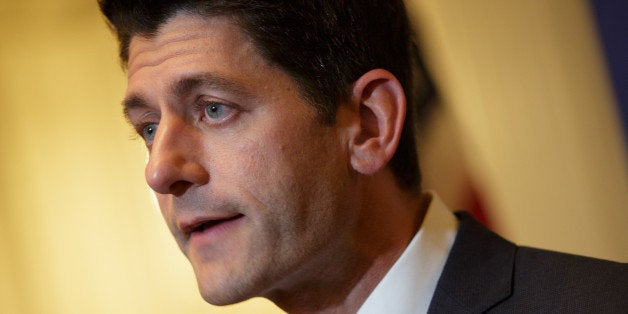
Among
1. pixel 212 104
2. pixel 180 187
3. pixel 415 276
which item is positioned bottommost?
pixel 415 276

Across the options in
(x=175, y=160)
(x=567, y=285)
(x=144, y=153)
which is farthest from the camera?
(x=144, y=153)

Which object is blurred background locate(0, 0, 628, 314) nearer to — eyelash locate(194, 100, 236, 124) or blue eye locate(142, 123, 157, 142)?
blue eye locate(142, 123, 157, 142)

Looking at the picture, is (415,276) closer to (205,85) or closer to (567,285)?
(567,285)

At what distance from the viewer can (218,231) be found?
1.52 m

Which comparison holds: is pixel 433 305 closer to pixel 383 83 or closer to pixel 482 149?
pixel 383 83

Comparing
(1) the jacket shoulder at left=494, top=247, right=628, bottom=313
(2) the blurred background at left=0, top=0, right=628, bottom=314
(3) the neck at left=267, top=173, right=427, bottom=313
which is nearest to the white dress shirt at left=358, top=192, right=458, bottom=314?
(3) the neck at left=267, top=173, right=427, bottom=313

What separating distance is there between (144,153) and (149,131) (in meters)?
1.48

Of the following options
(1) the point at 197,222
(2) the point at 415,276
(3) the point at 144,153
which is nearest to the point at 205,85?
(1) the point at 197,222

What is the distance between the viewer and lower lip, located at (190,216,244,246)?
1.51 meters

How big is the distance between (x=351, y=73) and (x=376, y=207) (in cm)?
29

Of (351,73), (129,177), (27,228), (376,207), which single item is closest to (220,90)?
(351,73)

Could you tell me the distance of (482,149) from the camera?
3.24m

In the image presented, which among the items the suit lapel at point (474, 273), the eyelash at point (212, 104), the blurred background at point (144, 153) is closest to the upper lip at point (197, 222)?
the eyelash at point (212, 104)

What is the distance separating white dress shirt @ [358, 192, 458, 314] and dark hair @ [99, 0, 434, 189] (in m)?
0.16
